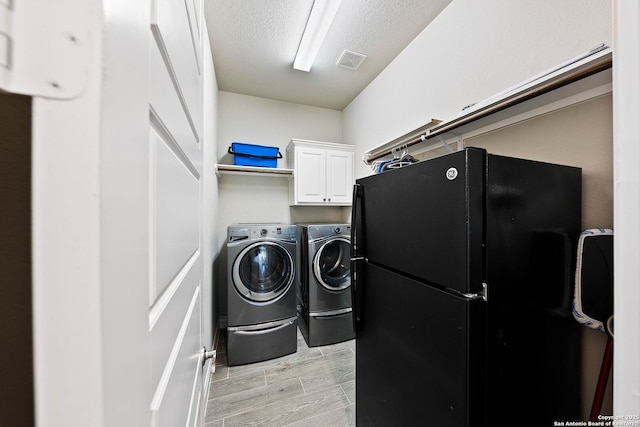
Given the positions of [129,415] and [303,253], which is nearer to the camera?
[129,415]

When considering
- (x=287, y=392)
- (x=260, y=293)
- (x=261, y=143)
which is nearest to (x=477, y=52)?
(x=261, y=143)

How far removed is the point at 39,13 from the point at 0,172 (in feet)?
0.40

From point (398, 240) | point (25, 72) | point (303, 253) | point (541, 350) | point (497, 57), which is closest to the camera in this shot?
point (25, 72)

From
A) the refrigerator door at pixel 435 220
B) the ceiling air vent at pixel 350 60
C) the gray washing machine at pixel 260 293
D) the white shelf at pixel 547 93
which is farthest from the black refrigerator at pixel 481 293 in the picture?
the ceiling air vent at pixel 350 60

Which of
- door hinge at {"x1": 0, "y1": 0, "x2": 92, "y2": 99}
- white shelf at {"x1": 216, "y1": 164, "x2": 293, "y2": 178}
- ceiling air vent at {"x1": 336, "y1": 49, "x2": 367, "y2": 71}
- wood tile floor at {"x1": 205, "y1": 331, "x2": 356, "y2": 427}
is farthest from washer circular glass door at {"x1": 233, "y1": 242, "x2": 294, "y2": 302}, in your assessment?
door hinge at {"x1": 0, "y1": 0, "x2": 92, "y2": 99}

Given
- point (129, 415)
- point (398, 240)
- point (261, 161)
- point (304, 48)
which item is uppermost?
point (304, 48)

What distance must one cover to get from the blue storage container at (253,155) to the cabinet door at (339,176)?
26.3 inches

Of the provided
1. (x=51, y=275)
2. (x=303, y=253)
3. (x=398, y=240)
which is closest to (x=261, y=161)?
(x=303, y=253)

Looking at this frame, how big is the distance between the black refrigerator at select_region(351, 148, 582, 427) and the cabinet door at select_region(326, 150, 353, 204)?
174 centimetres

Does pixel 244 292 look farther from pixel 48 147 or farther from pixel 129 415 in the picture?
pixel 48 147

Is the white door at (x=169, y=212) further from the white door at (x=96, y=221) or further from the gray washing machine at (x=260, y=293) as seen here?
the gray washing machine at (x=260, y=293)

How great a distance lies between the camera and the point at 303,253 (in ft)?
8.43

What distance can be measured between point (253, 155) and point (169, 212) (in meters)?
2.34

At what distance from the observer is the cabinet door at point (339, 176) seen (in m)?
2.87
